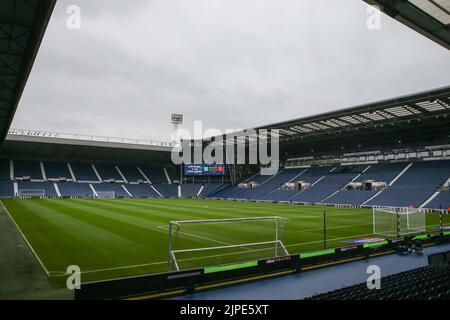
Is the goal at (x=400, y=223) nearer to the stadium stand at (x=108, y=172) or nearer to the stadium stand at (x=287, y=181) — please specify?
the stadium stand at (x=287, y=181)

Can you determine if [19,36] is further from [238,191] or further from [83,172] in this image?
[83,172]

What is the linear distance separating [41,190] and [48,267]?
4963 centimetres

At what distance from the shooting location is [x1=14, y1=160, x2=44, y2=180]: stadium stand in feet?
180

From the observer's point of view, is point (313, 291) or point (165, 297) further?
point (313, 291)

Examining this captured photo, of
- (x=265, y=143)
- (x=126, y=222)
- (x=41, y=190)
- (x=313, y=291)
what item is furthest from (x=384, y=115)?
(x=41, y=190)

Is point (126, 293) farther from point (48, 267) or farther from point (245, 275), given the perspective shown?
point (48, 267)

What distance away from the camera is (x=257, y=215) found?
2764 cm

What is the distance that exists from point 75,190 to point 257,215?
40.3 metres

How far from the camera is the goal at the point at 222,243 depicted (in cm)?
1066

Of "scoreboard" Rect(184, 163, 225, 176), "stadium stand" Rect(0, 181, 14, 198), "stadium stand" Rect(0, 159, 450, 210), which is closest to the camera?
"stadium stand" Rect(0, 159, 450, 210)

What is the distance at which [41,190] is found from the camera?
174 ft

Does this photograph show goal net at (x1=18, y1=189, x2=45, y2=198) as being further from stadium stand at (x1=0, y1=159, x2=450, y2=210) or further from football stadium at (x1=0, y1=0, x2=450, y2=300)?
stadium stand at (x1=0, y1=159, x2=450, y2=210)

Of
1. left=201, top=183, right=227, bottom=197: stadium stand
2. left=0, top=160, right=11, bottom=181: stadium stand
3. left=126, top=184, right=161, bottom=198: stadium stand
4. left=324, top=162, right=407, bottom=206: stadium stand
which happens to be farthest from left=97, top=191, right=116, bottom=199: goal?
left=324, top=162, right=407, bottom=206: stadium stand

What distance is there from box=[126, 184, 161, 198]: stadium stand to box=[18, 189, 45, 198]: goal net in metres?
14.6
